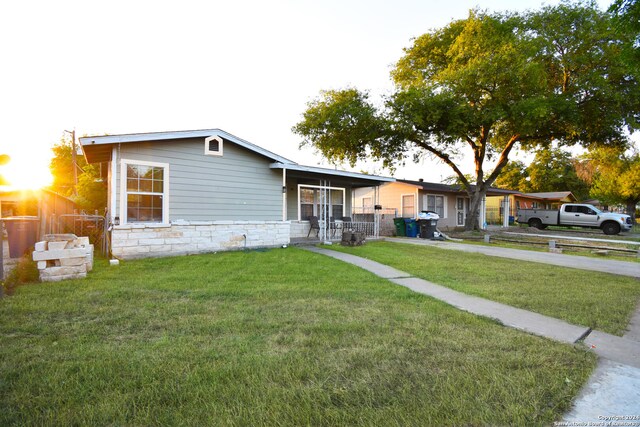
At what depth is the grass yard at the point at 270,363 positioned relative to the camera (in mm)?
2010

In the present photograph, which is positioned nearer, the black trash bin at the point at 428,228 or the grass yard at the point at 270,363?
the grass yard at the point at 270,363

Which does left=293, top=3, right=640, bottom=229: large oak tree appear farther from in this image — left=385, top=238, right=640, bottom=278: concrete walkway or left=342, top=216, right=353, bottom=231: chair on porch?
left=385, top=238, right=640, bottom=278: concrete walkway

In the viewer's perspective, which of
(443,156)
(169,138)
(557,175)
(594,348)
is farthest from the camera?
(557,175)

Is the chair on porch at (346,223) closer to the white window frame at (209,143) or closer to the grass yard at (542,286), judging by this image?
the grass yard at (542,286)

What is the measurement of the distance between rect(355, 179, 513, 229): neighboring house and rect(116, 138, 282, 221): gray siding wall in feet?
34.5

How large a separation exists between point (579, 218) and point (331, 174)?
19636mm

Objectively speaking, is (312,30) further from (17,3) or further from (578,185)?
(578,185)

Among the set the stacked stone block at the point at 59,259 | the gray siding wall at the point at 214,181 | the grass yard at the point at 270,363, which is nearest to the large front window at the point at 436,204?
the gray siding wall at the point at 214,181

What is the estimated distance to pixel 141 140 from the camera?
837cm

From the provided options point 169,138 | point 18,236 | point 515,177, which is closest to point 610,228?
point 169,138

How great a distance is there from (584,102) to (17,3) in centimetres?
2132

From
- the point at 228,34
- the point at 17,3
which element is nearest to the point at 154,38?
the point at 228,34

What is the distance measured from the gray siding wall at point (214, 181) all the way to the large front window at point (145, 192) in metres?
0.17

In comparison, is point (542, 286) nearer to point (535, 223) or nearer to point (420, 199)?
point (420, 199)
